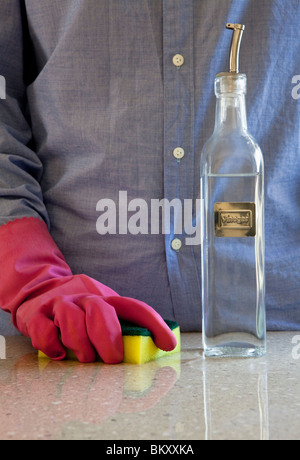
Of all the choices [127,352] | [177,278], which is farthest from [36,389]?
[177,278]

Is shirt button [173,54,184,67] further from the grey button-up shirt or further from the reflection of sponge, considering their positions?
the reflection of sponge

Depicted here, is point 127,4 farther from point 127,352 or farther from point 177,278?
point 127,352

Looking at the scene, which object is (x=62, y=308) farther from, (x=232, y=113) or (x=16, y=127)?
(x=16, y=127)

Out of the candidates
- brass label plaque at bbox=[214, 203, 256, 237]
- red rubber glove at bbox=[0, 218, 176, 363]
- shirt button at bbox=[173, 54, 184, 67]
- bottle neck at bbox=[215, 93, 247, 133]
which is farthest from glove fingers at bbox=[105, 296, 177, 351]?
shirt button at bbox=[173, 54, 184, 67]

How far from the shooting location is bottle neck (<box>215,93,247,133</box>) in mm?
751

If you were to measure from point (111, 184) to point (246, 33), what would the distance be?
297mm

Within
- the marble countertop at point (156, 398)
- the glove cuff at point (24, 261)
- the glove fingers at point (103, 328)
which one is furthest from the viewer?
the glove cuff at point (24, 261)

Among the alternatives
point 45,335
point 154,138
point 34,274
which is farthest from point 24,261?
point 154,138

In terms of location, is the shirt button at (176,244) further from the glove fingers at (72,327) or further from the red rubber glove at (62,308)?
the glove fingers at (72,327)

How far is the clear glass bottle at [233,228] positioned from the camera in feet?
2.43

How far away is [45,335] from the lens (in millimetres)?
741

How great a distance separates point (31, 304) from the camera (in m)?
0.79

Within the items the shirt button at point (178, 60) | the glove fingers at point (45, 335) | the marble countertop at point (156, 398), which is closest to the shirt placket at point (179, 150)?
the shirt button at point (178, 60)

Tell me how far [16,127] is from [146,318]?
0.47 metres
